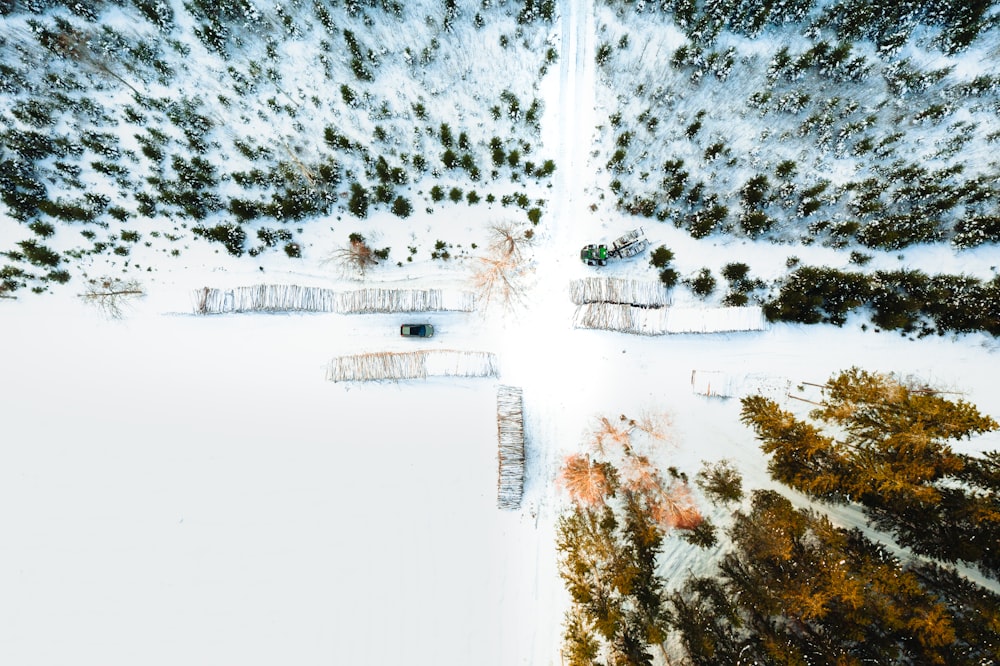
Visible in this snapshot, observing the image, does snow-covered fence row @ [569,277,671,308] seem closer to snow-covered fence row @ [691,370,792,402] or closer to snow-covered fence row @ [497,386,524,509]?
snow-covered fence row @ [691,370,792,402]

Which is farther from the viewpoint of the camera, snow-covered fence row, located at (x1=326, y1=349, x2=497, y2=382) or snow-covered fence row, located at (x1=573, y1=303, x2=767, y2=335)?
snow-covered fence row, located at (x1=326, y1=349, x2=497, y2=382)

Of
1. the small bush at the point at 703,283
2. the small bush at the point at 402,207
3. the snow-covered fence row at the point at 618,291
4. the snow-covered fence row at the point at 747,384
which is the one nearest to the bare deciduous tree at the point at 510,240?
the snow-covered fence row at the point at 618,291

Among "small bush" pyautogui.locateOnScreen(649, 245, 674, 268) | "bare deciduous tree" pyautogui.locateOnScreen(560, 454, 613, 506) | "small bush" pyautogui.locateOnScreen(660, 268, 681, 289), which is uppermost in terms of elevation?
"small bush" pyautogui.locateOnScreen(649, 245, 674, 268)

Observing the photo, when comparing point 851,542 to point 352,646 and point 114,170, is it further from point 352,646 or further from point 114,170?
point 114,170

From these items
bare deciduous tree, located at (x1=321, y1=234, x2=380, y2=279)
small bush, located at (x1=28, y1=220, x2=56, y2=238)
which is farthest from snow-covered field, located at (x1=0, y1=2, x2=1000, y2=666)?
small bush, located at (x1=28, y1=220, x2=56, y2=238)

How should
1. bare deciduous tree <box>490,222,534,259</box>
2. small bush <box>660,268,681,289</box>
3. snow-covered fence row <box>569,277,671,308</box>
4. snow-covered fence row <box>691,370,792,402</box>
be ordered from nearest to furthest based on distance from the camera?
snow-covered fence row <box>691,370,792,402</box> → snow-covered fence row <box>569,277,671,308</box> → small bush <box>660,268,681,289</box> → bare deciduous tree <box>490,222,534,259</box>

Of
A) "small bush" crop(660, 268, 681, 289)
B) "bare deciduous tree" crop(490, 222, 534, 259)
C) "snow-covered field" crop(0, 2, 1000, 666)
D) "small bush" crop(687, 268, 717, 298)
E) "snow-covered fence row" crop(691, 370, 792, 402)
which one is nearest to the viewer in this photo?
"snow-covered fence row" crop(691, 370, 792, 402)
